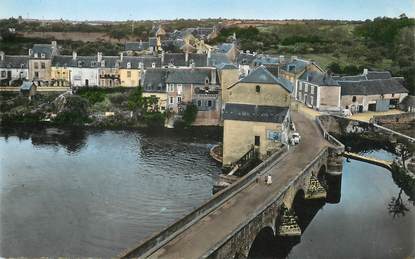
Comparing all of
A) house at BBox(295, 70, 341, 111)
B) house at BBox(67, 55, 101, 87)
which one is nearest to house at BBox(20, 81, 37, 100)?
house at BBox(67, 55, 101, 87)

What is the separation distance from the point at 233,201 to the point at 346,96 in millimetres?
27979

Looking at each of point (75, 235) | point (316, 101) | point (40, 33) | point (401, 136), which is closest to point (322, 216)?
point (75, 235)

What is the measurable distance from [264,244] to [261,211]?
101 inches

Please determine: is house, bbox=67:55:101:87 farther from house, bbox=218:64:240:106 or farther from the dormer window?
the dormer window

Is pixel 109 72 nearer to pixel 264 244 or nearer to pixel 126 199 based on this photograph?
pixel 126 199

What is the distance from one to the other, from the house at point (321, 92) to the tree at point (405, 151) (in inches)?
352

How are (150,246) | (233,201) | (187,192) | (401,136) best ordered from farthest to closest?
1. (401,136)
2. (187,192)
3. (233,201)
4. (150,246)

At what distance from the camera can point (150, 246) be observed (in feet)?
52.3

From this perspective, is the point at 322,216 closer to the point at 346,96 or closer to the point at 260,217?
the point at 260,217

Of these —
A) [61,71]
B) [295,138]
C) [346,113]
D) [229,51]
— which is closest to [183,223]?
[295,138]

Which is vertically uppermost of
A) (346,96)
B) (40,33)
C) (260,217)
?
(40,33)

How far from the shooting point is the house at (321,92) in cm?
4566

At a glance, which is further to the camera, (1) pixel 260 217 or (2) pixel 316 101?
(2) pixel 316 101

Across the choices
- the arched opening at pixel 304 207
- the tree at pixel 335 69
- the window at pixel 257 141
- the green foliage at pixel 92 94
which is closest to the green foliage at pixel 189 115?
the green foliage at pixel 92 94
